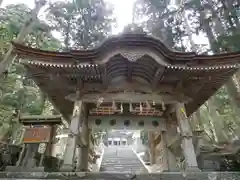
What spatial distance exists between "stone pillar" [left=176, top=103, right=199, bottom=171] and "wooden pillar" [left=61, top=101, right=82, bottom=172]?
3.31 meters

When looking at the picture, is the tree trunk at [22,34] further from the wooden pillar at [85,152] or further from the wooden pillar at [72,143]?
the wooden pillar at [72,143]

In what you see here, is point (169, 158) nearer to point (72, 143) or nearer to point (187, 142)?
point (187, 142)

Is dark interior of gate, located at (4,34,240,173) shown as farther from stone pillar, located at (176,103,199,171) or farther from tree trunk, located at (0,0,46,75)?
tree trunk, located at (0,0,46,75)

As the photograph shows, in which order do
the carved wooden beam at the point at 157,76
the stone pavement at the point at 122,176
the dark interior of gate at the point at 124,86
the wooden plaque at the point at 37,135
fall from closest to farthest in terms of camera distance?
1. the stone pavement at the point at 122,176
2. the dark interior of gate at the point at 124,86
3. the carved wooden beam at the point at 157,76
4. the wooden plaque at the point at 37,135

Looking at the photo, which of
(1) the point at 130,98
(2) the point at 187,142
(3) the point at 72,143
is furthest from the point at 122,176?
(1) the point at 130,98

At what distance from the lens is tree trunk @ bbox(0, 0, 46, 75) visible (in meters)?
11.3

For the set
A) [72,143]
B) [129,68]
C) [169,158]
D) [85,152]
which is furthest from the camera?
[85,152]

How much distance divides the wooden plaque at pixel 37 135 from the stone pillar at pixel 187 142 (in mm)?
4373

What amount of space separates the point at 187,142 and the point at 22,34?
1140 centimetres

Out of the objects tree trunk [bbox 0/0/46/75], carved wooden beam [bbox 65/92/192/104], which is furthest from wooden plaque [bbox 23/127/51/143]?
tree trunk [bbox 0/0/46/75]

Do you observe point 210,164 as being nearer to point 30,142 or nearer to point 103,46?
point 103,46

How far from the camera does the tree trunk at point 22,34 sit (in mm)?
11266

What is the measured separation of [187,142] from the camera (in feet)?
21.6

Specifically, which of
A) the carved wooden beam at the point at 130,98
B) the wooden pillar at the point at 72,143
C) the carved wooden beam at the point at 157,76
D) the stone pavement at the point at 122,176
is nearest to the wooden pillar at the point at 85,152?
the carved wooden beam at the point at 130,98
